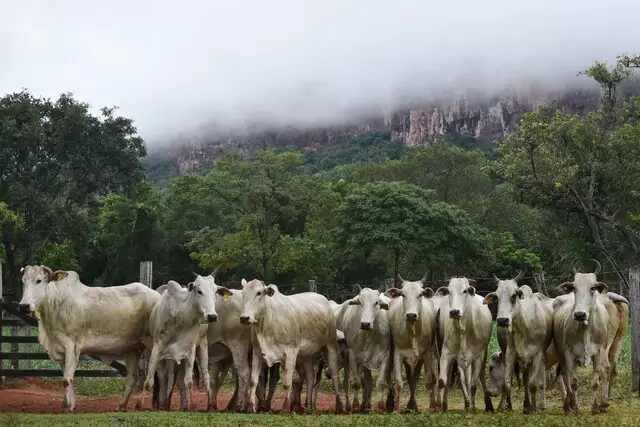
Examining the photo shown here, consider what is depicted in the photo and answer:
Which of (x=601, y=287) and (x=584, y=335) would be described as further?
(x=601, y=287)

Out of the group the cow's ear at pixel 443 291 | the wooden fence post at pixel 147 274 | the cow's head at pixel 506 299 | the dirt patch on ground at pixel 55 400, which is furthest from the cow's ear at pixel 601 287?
the wooden fence post at pixel 147 274

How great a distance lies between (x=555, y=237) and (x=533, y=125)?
9.80m

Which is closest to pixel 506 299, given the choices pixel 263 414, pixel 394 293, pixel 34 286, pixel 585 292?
pixel 585 292

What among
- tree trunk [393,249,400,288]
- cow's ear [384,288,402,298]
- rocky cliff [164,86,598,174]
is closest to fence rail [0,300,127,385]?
cow's ear [384,288,402,298]

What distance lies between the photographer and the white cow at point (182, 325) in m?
16.3

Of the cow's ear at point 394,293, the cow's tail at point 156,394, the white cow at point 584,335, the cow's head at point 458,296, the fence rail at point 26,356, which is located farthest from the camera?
the fence rail at point 26,356

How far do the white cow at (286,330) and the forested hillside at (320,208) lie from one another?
63.1 ft

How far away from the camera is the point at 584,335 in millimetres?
16078

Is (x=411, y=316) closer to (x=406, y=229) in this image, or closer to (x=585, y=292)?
(x=585, y=292)

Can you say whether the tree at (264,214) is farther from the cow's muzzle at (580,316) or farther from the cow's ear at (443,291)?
the cow's muzzle at (580,316)

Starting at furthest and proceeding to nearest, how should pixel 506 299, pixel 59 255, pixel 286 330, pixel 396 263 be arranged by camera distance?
pixel 59 255
pixel 396 263
pixel 286 330
pixel 506 299

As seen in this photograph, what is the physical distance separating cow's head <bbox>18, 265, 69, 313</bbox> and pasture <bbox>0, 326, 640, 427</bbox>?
189cm

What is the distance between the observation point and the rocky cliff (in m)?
144

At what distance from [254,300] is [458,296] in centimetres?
378
